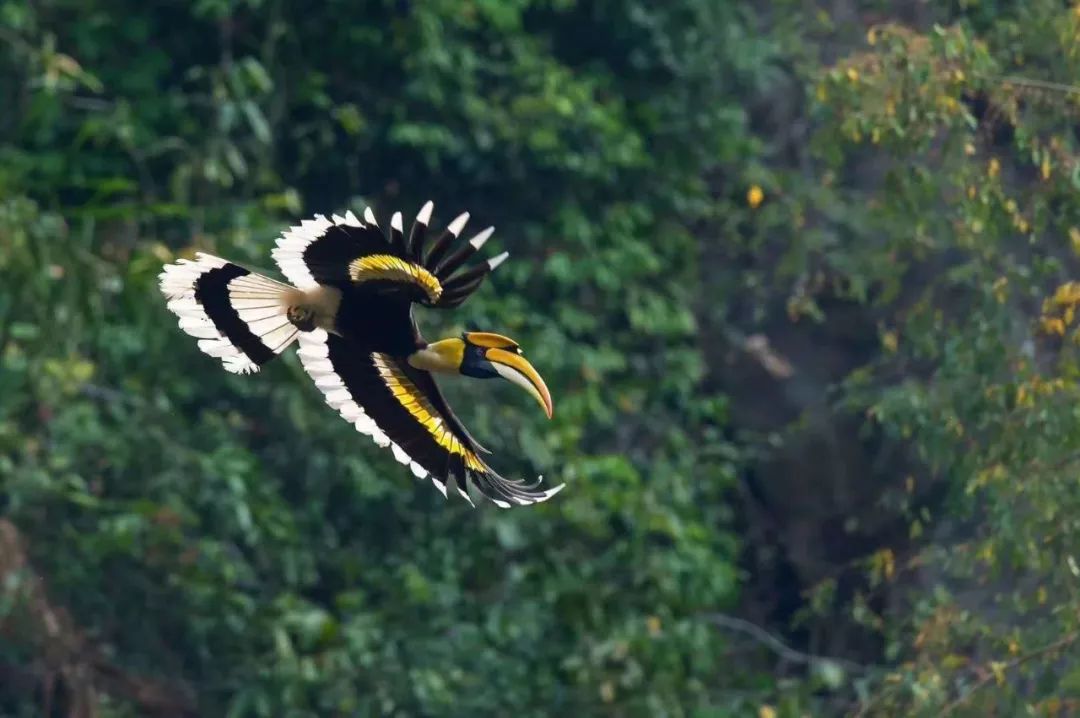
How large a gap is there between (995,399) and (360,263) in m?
2.35

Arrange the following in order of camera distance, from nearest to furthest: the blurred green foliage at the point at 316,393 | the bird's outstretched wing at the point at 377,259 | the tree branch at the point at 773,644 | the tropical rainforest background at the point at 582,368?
the bird's outstretched wing at the point at 377,259 < the tropical rainforest background at the point at 582,368 < the blurred green foliage at the point at 316,393 < the tree branch at the point at 773,644

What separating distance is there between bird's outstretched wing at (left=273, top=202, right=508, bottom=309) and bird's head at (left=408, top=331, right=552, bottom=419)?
0.11 m

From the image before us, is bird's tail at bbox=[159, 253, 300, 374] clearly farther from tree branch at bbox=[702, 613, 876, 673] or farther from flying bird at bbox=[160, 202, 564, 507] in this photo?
tree branch at bbox=[702, 613, 876, 673]

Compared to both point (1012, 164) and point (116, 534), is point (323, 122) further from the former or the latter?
point (1012, 164)

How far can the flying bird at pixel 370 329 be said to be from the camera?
349cm

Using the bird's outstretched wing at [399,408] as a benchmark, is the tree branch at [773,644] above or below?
below

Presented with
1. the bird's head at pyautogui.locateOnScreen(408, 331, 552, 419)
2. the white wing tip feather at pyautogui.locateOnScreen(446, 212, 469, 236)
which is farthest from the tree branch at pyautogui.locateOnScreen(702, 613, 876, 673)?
the white wing tip feather at pyautogui.locateOnScreen(446, 212, 469, 236)

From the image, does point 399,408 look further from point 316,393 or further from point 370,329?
point 316,393

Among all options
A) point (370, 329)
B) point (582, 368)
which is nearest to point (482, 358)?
point (370, 329)

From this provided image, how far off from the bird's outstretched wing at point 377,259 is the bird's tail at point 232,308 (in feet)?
0.56

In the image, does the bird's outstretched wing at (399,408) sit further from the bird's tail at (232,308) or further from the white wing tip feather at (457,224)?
the white wing tip feather at (457,224)

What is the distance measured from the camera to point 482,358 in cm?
364

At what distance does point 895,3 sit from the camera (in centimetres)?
677

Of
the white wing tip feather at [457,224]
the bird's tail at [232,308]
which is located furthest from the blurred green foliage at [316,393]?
the white wing tip feather at [457,224]
